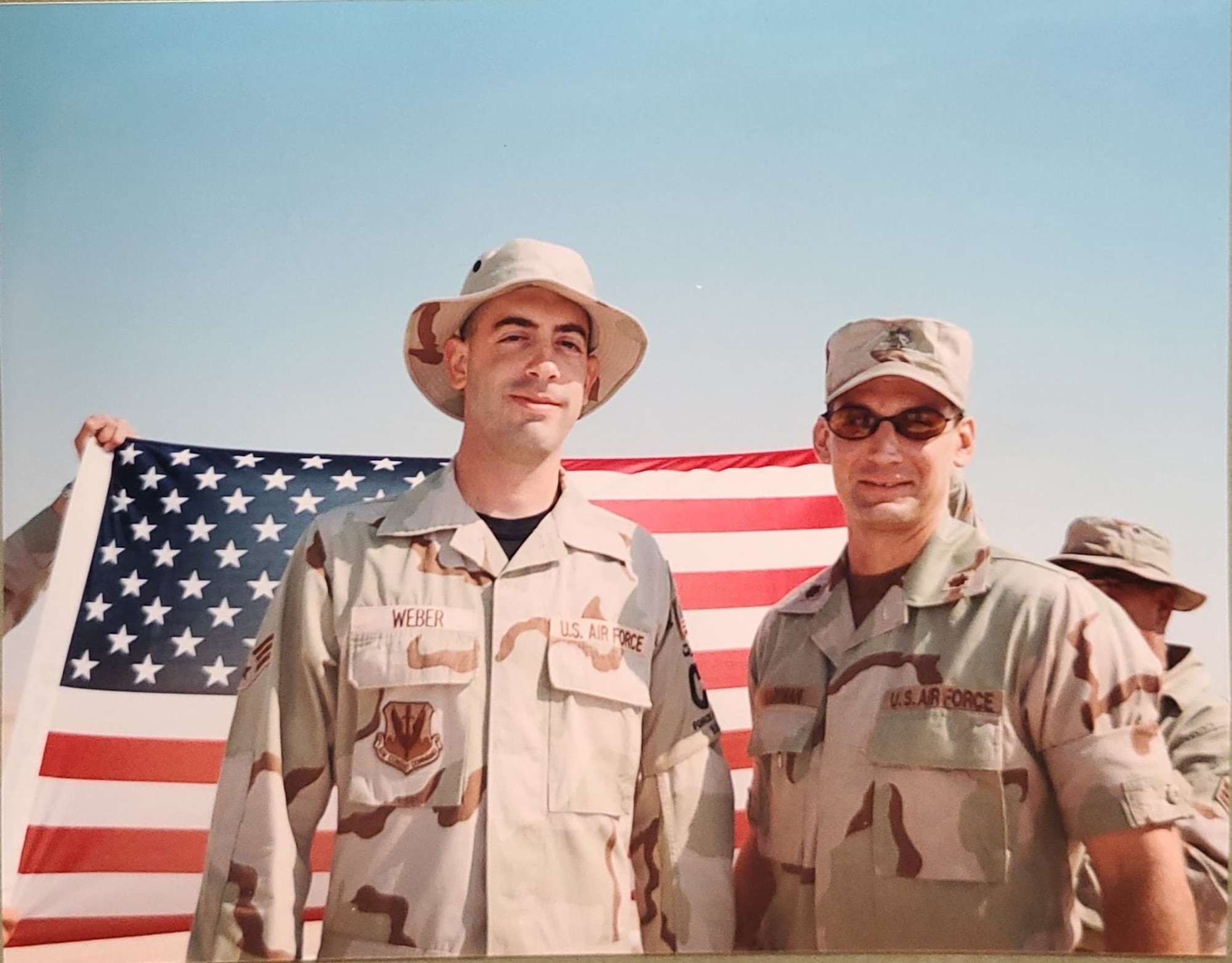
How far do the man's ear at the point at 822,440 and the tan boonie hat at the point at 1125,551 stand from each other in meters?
0.72

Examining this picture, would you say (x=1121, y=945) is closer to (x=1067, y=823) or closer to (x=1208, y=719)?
(x=1067, y=823)

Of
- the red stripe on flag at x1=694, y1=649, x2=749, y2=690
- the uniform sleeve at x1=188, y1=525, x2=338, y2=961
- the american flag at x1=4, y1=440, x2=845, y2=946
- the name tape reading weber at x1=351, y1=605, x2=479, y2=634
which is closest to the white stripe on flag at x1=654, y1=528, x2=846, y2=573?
the american flag at x1=4, y1=440, x2=845, y2=946

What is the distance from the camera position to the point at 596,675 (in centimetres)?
356

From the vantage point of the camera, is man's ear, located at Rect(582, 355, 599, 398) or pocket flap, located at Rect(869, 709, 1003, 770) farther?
man's ear, located at Rect(582, 355, 599, 398)

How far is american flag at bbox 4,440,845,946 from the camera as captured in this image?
3926 millimetres

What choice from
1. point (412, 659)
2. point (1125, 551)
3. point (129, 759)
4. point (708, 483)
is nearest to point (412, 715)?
point (412, 659)

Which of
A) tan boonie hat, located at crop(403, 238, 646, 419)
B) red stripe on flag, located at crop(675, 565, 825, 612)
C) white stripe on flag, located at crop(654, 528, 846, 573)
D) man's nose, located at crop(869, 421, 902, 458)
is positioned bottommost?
red stripe on flag, located at crop(675, 565, 825, 612)

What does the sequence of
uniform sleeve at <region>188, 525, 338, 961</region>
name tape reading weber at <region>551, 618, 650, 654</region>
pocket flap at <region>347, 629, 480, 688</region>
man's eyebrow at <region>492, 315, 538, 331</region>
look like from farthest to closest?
man's eyebrow at <region>492, 315, 538, 331</region>, name tape reading weber at <region>551, 618, 650, 654</region>, pocket flap at <region>347, 629, 480, 688</region>, uniform sleeve at <region>188, 525, 338, 961</region>

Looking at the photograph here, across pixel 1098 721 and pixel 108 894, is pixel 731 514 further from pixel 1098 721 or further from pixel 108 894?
pixel 108 894

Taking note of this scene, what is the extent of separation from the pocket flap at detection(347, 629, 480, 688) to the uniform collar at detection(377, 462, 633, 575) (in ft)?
0.71

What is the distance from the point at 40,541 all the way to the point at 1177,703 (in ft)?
10.7

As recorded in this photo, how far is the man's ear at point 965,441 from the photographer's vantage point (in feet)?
12.2

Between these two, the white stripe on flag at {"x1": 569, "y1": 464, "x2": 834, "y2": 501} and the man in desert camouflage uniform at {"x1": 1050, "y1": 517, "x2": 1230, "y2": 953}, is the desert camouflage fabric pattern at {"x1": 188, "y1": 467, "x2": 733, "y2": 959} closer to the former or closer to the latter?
the white stripe on flag at {"x1": 569, "y1": 464, "x2": 834, "y2": 501}

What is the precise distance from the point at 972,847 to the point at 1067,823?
0.75 ft
